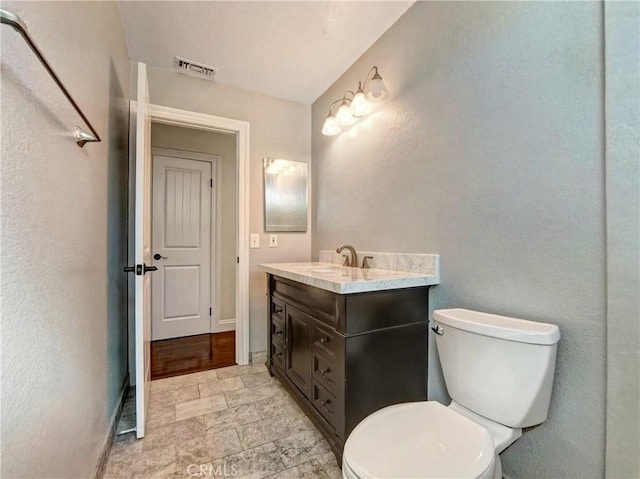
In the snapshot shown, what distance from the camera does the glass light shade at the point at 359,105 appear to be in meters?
1.85

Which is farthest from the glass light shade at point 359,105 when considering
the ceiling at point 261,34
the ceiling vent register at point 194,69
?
the ceiling vent register at point 194,69

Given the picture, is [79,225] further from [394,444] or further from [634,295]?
[634,295]

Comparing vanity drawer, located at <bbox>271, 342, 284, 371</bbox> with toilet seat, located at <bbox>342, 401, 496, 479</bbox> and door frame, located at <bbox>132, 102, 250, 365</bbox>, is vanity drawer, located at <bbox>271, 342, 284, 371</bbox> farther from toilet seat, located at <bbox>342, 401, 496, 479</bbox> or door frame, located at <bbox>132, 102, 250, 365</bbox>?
toilet seat, located at <bbox>342, 401, 496, 479</bbox>

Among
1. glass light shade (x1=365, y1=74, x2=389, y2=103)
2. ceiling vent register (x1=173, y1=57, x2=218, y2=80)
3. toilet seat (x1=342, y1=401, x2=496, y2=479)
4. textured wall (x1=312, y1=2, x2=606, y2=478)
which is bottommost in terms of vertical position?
toilet seat (x1=342, y1=401, x2=496, y2=479)

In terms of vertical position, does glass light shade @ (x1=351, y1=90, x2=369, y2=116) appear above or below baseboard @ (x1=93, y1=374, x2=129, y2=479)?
above

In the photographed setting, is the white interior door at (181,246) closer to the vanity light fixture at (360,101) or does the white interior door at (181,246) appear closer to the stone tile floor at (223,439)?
the stone tile floor at (223,439)

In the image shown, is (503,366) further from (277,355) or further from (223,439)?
(277,355)


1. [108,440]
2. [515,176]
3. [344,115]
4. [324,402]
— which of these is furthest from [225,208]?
[515,176]

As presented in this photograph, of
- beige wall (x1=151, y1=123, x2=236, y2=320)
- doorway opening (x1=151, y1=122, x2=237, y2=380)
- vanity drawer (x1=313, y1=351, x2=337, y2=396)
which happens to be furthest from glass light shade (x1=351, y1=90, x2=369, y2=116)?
beige wall (x1=151, y1=123, x2=236, y2=320)

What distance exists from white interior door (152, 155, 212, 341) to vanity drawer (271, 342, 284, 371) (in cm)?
148

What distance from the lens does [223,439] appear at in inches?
58.8

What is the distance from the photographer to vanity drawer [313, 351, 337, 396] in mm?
1375

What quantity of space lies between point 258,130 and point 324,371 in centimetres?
204

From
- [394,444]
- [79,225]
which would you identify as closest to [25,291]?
[79,225]
